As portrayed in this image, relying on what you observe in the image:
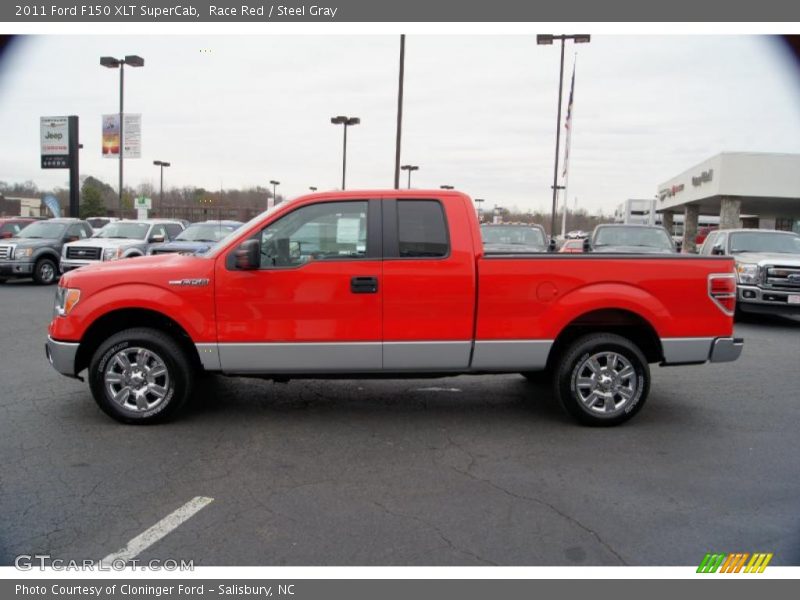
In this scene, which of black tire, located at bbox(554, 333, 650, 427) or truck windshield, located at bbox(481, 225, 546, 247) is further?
truck windshield, located at bbox(481, 225, 546, 247)

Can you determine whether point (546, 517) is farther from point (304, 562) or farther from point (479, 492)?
point (304, 562)

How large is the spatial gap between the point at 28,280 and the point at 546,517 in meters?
20.0

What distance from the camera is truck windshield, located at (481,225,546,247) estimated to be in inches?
540

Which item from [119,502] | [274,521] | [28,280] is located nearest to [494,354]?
[274,521]

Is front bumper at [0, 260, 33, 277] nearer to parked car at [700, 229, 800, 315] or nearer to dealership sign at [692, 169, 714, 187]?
parked car at [700, 229, 800, 315]

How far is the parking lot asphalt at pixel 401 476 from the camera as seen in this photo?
3434 mm

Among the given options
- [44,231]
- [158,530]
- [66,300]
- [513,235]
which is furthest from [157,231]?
[158,530]

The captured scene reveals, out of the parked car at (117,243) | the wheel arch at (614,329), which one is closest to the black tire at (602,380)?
the wheel arch at (614,329)

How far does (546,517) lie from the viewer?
3.78 m

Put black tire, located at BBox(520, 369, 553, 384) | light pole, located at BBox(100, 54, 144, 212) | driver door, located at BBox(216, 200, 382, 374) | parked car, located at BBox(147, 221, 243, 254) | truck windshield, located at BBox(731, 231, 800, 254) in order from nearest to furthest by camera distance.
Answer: driver door, located at BBox(216, 200, 382, 374) < black tire, located at BBox(520, 369, 553, 384) < truck windshield, located at BBox(731, 231, 800, 254) < parked car, located at BBox(147, 221, 243, 254) < light pole, located at BBox(100, 54, 144, 212)

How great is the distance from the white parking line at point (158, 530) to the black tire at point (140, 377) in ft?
5.16

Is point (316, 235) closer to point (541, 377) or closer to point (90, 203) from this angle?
point (541, 377)

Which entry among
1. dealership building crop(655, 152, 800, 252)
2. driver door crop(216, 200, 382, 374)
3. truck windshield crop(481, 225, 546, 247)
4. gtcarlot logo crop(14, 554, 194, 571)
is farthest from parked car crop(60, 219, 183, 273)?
dealership building crop(655, 152, 800, 252)

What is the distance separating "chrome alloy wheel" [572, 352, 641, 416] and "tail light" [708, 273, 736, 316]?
965 mm
